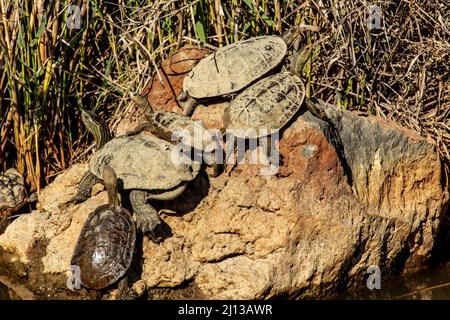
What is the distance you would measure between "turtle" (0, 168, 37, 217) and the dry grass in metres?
0.09

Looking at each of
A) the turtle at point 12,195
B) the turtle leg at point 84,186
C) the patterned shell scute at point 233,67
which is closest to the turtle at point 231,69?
the patterned shell scute at point 233,67

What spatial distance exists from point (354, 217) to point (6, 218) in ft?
6.88

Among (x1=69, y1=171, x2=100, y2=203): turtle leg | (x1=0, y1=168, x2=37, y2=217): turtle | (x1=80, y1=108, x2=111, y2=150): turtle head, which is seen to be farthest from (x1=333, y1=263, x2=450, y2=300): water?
(x1=0, y1=168, x2=37, y2=217): turtle

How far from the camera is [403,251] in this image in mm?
4367

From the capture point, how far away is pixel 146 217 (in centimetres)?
384

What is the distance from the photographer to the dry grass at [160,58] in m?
4.62

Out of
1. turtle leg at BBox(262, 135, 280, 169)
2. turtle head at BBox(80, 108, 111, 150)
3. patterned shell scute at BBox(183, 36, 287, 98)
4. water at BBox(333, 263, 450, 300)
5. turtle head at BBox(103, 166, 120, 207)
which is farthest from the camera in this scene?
turtle head at BBox(80, 108, 111, 150)

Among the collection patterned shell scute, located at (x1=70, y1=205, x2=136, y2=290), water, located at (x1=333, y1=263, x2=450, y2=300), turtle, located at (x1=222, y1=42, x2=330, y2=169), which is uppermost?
turtle, located at (x1=222, y1=42, x2=330, y2=169)

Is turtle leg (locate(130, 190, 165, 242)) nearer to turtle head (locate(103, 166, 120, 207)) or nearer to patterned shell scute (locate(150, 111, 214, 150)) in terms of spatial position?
turtle head (locate(103, 166, 120, 207))

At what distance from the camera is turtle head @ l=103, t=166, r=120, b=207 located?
382 cm

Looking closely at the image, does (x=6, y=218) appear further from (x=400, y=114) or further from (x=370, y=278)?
(x=400, y=114)

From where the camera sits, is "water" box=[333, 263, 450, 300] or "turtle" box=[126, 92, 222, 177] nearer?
"turtle" box=[126, 92, 222, 177]

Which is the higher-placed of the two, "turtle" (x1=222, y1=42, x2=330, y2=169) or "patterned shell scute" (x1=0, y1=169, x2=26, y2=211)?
"turtle" (x1=222, y1=42, x2=330, y2=169)

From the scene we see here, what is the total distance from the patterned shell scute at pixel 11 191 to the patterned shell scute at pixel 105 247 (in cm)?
100
